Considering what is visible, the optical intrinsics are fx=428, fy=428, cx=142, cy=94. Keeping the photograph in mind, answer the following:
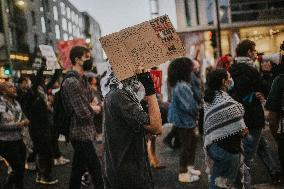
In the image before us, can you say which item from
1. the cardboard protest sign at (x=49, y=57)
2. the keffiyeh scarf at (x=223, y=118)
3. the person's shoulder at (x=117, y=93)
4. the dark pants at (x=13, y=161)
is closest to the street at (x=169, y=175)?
the dark pants at (x=13, y=161)

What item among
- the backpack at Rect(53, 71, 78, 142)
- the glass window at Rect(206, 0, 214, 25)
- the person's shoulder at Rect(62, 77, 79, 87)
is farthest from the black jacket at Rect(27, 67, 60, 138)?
the glass window at Rect(206, 0, 214, 25)

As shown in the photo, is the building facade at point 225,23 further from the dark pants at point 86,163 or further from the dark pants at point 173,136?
the dark pants at point 86,163

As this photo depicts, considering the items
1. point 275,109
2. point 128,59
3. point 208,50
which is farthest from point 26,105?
point 208,50

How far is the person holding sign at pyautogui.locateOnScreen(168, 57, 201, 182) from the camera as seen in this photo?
21.9 feet

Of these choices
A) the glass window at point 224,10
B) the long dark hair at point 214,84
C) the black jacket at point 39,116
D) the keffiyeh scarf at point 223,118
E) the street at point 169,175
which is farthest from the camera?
the glass window at point 224,10

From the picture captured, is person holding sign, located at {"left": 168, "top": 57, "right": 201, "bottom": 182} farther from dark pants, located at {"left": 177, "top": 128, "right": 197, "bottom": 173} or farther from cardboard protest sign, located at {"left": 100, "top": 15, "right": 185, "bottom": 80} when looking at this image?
cardboard protest sign, located at {"left": 100, "top": 15, "right": 185, "bottom": 80}

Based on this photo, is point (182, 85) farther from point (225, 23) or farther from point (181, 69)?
point (225, 23)

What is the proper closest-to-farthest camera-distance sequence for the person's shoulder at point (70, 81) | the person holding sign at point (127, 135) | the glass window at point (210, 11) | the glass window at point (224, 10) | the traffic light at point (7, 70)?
1. the person holding sign at point (127, 135)
2. the person's shoulder at point (70, 81)
3. the traffic light at point (7, 70)
4. the glass window at point (224, 10)
5. the glass window at point (210, 11)

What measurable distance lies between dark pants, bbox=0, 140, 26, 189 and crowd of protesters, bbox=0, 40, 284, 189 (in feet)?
0.04

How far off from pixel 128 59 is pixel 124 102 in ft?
1.04

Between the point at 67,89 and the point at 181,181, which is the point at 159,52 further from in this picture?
the point at 181,181

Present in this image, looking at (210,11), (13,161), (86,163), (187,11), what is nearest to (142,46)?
(86,163)

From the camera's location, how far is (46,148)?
742cm

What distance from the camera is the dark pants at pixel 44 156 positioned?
731cm
